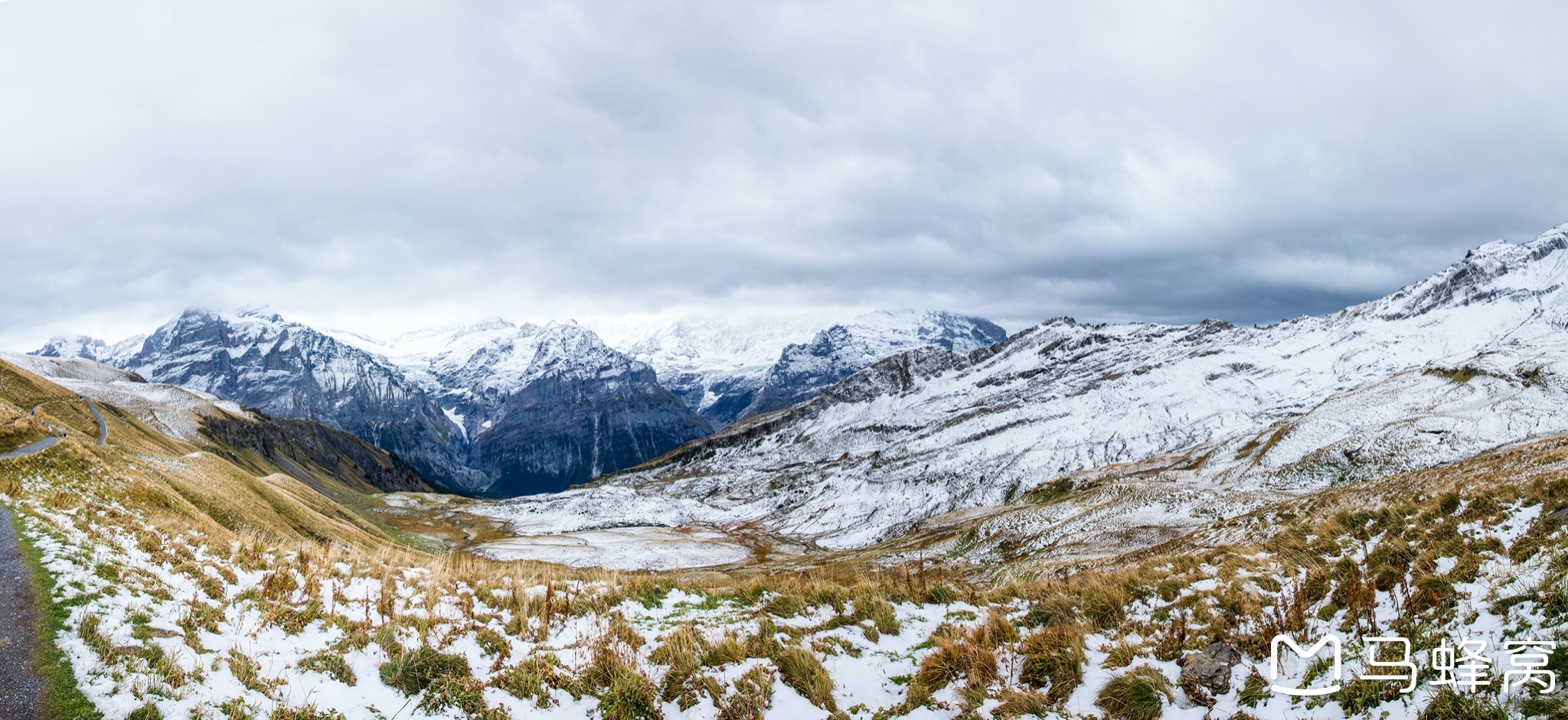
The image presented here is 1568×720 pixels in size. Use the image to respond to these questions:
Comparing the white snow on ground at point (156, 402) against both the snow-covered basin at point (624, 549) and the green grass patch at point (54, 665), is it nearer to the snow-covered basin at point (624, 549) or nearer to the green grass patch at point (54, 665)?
the snow-covered basin at point (624, 549)

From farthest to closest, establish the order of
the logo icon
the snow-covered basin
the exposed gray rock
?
the snow-covered basin
the exposed gray rock
the logo icon

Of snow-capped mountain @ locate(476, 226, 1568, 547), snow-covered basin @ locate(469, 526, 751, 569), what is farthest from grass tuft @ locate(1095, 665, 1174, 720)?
snow-covered basin @ locate(469, 526, 751, 569)

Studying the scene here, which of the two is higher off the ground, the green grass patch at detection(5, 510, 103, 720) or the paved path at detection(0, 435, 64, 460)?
the paved path at detection(0, 435, 64, 460)

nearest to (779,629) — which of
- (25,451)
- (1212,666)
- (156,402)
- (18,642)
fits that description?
(1212,666)

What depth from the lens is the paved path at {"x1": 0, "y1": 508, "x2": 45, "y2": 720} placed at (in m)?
7.59

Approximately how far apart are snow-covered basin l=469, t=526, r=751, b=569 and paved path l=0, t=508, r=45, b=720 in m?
71.2

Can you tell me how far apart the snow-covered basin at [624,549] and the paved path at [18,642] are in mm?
71205

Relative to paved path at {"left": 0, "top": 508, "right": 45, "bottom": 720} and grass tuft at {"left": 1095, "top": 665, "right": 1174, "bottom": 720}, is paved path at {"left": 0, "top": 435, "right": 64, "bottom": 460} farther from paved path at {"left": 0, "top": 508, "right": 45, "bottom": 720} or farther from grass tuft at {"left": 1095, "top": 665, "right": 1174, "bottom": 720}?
grass tuft at {"left": 1095, "top": 665, "right": 1174, "bottom": 720}

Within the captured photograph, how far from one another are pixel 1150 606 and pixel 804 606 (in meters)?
6.95

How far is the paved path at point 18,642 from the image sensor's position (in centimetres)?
759

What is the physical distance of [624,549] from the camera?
100m

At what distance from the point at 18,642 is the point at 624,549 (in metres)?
95.4

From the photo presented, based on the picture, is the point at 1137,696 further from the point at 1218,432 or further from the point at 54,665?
the point at 1218,432

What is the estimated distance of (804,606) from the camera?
14.4m
